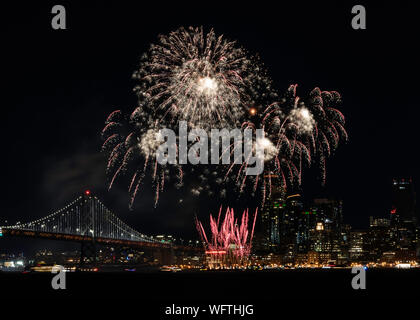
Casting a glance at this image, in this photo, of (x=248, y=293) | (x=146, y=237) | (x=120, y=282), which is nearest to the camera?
(x=248, y=293)

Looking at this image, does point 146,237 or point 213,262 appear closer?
point 213,262
